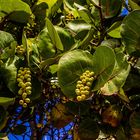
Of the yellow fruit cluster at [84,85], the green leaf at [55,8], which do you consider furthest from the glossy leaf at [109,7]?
the yellow fruit cluster at [84,85]

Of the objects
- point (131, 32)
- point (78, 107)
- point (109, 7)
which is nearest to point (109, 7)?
point (109, 7)

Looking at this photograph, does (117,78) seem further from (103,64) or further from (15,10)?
(15,10)

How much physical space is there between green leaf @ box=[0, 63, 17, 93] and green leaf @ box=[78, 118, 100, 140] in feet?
0.61

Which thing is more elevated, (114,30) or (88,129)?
(114,30)

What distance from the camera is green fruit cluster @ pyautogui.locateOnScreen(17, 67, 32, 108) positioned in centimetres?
78

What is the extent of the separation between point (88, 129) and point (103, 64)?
193mm

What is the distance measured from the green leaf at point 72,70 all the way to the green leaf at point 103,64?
0.09 ft

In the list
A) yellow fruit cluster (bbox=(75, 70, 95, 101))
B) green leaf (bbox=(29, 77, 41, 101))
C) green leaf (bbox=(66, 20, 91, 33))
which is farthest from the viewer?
green leaf (bbox=(66, 20, 91, 33))

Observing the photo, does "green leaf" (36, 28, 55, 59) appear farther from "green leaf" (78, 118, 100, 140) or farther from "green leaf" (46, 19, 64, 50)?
"green leaf" (78, 118, 100, 140)

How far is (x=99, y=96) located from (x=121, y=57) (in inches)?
6.2

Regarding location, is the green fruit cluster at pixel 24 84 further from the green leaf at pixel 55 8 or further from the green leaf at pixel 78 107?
the green leaf at pixel 55 8

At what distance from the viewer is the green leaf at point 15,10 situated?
2.90ft

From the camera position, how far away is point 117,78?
0.77 meters

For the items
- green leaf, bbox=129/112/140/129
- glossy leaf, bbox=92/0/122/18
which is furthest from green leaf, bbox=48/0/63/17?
green leaf, bbox=129/112/140/129
